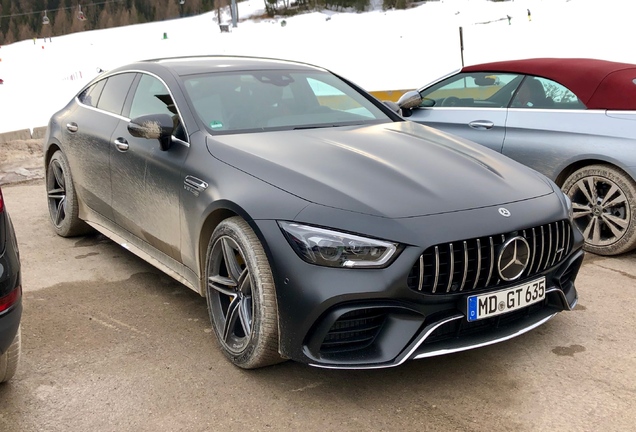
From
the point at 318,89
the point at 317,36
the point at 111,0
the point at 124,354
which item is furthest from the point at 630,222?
the point at 111,0

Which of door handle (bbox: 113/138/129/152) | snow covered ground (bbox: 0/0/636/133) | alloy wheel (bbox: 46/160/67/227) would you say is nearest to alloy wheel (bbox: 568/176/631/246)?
door handle (bbox: 113/138/129/152)

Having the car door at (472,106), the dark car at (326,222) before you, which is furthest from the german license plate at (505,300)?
the car door at (472,106)

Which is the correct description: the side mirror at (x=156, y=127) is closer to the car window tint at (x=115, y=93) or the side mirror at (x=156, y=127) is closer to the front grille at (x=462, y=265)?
the car window tint at (x=115, y=93)

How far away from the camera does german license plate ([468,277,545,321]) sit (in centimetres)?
293

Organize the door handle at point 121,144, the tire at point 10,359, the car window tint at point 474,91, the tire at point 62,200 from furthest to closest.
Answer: the car window tint at point 474,91 → the tire at point 62,200 → the door handle at point 121,144 → the tire at point 10,359

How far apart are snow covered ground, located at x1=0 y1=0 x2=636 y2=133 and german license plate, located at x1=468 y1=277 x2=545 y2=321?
46.2 ft

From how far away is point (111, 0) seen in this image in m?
99.4

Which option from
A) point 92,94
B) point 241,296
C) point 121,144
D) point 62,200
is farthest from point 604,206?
point 62,200

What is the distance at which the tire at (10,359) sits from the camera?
2975 millimetres

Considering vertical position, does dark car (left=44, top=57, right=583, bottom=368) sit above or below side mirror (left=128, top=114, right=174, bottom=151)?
below

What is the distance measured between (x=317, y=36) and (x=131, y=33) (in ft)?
110

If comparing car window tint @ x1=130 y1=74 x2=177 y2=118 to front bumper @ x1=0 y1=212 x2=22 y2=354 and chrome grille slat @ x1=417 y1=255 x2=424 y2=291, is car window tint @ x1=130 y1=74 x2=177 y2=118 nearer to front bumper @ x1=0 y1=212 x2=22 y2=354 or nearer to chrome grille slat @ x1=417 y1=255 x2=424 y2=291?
front bumper @ x1=0 y1=212 x2=22 y2=354

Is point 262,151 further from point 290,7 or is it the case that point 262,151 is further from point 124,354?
point 290,7

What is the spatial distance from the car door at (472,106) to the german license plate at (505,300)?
100 inches
